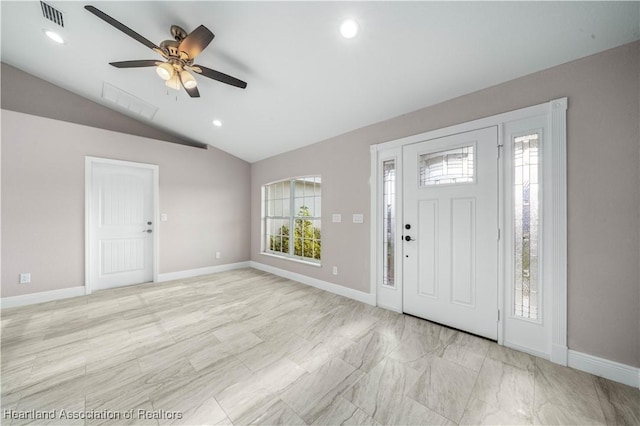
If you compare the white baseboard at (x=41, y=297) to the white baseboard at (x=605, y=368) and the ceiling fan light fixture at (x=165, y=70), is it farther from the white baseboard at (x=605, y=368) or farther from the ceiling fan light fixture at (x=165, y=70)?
the white baseboard at (x=605, y=368)

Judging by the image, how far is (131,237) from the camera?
4.18 m

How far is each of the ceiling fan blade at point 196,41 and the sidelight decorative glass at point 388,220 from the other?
7.66ft

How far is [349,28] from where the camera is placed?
1.93 m

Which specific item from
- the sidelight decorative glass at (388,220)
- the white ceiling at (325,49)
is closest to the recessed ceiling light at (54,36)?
the white ceiling at (325,49)

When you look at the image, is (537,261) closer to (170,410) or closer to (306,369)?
(306,369)

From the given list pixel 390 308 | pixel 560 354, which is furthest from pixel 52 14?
pixel 560 354

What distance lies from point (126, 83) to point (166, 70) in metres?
1.76

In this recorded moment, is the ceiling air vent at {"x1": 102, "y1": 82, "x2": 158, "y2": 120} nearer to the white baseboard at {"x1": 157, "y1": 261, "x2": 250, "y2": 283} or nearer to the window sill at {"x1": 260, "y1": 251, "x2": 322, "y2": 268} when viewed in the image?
the white baseboard at {"x1": 157, "y1": 261, "x2": 250, "y2": 283}

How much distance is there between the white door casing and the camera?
12.4 feet

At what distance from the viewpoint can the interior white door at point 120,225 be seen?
12.6 ft

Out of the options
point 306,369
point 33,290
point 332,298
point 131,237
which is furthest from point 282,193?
point 33,290

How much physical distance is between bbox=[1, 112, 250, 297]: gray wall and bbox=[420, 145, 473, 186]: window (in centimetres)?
429

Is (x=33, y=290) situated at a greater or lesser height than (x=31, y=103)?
lesser

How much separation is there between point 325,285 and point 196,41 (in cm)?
346
